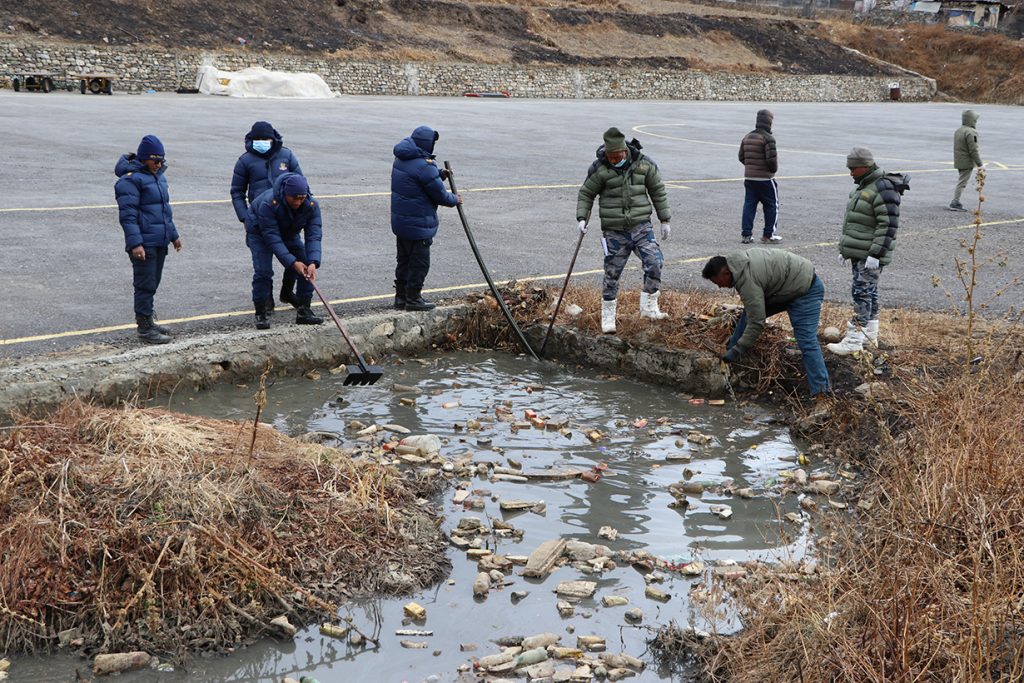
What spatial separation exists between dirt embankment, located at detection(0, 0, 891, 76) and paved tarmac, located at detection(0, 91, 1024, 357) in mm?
9633

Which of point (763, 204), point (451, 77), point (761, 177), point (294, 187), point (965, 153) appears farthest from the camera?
point (451, 77)

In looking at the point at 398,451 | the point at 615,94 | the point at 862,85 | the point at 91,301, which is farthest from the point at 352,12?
the point at 398,451

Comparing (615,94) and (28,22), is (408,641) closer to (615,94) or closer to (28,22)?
(28,22)

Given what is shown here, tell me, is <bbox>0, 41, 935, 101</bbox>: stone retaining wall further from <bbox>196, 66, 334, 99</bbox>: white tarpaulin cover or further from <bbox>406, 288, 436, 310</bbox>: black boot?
<bbox>406, 288, 436, 310</bbox>: black boot

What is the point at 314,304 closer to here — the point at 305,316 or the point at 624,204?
the point at 305,316

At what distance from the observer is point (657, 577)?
6.69 meters

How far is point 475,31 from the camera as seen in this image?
55.0m

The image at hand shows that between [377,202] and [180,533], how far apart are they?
11.6m

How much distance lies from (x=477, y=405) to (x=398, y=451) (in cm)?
144

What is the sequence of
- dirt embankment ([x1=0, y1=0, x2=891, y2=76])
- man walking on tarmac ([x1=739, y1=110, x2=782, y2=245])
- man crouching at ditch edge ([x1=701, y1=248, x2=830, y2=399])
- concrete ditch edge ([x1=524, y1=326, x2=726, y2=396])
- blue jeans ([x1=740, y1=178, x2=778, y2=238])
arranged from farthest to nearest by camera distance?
dirt embankment ([x1=0, y1=0, x2=891, y2=76]) < blue jeans ([x1=740, y1=178, x2=778, y2=238]) < man walking on tarmac ([x1=739, y1=110, x2=782, y2=245]) < concrete ditch edge ([x1=524, y1=326, x2=726, y2=396]) < man crouching at ditch edge ([x1=701, y1=248, x2=830, y2=399])

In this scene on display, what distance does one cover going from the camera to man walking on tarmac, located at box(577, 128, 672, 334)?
10.3 metres

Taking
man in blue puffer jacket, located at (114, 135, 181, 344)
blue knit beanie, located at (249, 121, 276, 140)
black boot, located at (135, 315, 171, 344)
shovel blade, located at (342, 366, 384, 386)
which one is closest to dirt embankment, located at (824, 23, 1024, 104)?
blue knit beanie, located at (249, 121, 276, 140)

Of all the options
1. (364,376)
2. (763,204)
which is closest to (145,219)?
(364,376)

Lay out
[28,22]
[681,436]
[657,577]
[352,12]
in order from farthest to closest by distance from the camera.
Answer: [352,12]
[28,22]
[681,436]
[657,577]
